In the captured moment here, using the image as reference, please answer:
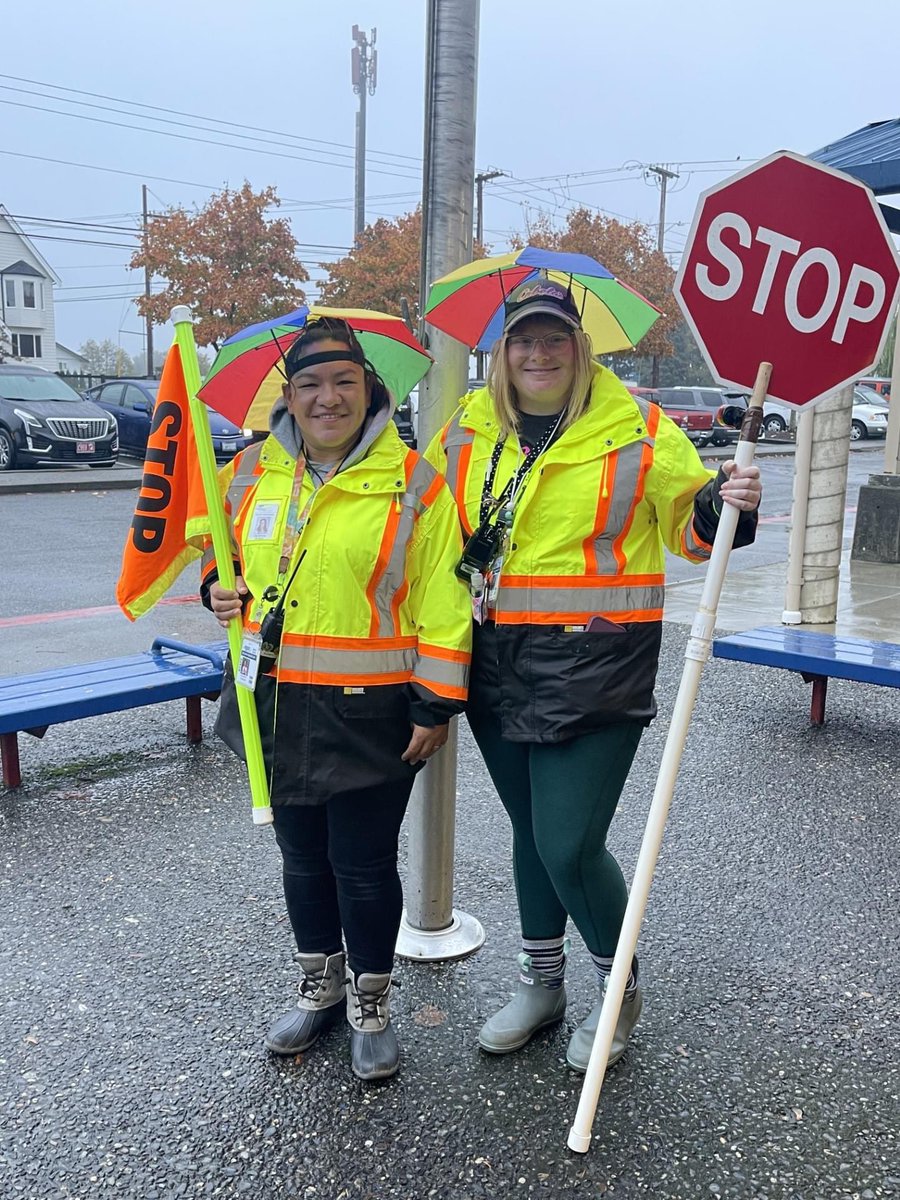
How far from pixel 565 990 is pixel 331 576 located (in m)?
1.42

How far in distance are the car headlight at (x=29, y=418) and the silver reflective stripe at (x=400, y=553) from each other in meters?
16.5

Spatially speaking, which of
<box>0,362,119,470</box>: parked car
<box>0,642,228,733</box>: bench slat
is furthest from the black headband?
→ <box>0,362,119,470</box>: parked car

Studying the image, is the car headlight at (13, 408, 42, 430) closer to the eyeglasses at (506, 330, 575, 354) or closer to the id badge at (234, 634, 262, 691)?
the id badge at (234, 634, 262, 691)

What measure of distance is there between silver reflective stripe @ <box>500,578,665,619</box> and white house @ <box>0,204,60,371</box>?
64.2 m

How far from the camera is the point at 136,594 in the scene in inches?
116

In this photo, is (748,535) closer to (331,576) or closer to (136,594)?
(331,576)

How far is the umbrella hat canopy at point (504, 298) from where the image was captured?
283 cm

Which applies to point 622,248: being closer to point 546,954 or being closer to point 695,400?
point 695,400

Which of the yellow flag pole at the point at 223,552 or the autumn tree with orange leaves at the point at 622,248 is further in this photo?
the autumn tree with orange leaves at the point at 622,248

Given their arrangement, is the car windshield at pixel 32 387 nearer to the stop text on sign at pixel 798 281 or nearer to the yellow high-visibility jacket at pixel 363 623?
the yellow high-visibility jacket at pixel 363 623

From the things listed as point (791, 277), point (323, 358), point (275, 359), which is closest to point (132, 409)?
point (275, 359)

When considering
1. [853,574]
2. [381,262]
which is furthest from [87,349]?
[853,574]

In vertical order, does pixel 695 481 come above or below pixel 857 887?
above

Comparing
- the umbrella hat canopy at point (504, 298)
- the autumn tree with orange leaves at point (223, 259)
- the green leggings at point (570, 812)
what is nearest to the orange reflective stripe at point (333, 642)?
the green leggings at point (570, 812)
